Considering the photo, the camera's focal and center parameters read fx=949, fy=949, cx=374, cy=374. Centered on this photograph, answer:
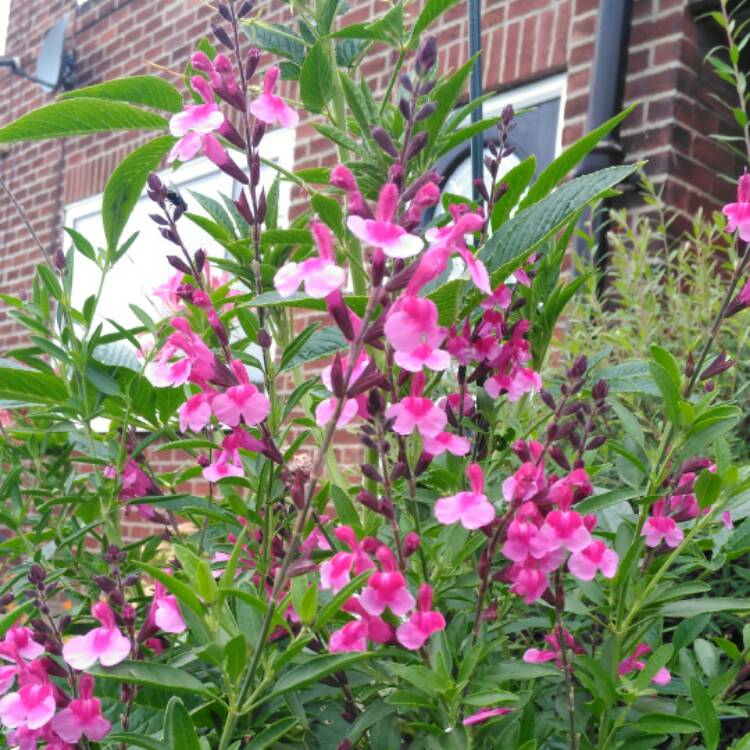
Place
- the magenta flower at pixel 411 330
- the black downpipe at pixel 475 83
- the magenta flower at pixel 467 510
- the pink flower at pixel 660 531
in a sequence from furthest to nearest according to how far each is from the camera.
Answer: the black downpipe at pixel 475 83, the pink flower at pixel 660 531, the magenta flower at pixel 467 510, the magenta flower at pixel 411 330

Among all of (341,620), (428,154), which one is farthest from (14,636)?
(428,154)

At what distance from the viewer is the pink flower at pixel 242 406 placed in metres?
0.78

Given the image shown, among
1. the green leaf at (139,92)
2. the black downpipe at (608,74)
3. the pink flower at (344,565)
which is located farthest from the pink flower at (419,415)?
the black downpipe at (608,74)

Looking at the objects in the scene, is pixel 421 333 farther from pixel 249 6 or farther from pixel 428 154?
pixel 249 6

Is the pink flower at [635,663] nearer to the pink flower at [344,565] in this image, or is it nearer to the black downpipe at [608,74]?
the pink flower at [344,565]

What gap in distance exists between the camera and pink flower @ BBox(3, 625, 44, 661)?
831 millimetres

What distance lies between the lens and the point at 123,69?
5.72 meters

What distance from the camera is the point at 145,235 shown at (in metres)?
5.75

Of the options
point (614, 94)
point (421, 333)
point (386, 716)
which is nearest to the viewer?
point (421, 333)

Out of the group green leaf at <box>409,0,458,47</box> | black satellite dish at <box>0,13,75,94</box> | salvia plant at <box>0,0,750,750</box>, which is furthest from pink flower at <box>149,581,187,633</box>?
black satellite dish at <box>0,13,75,94</box>

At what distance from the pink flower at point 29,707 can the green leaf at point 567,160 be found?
627 mm

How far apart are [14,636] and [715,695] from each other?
0.67m

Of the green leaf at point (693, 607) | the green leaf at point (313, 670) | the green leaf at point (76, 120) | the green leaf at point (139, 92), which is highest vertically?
the green leaf at point (139, 92)

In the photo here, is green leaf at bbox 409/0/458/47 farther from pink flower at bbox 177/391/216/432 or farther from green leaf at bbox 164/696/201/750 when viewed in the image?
green leaf at bbox 164/696/201/750
